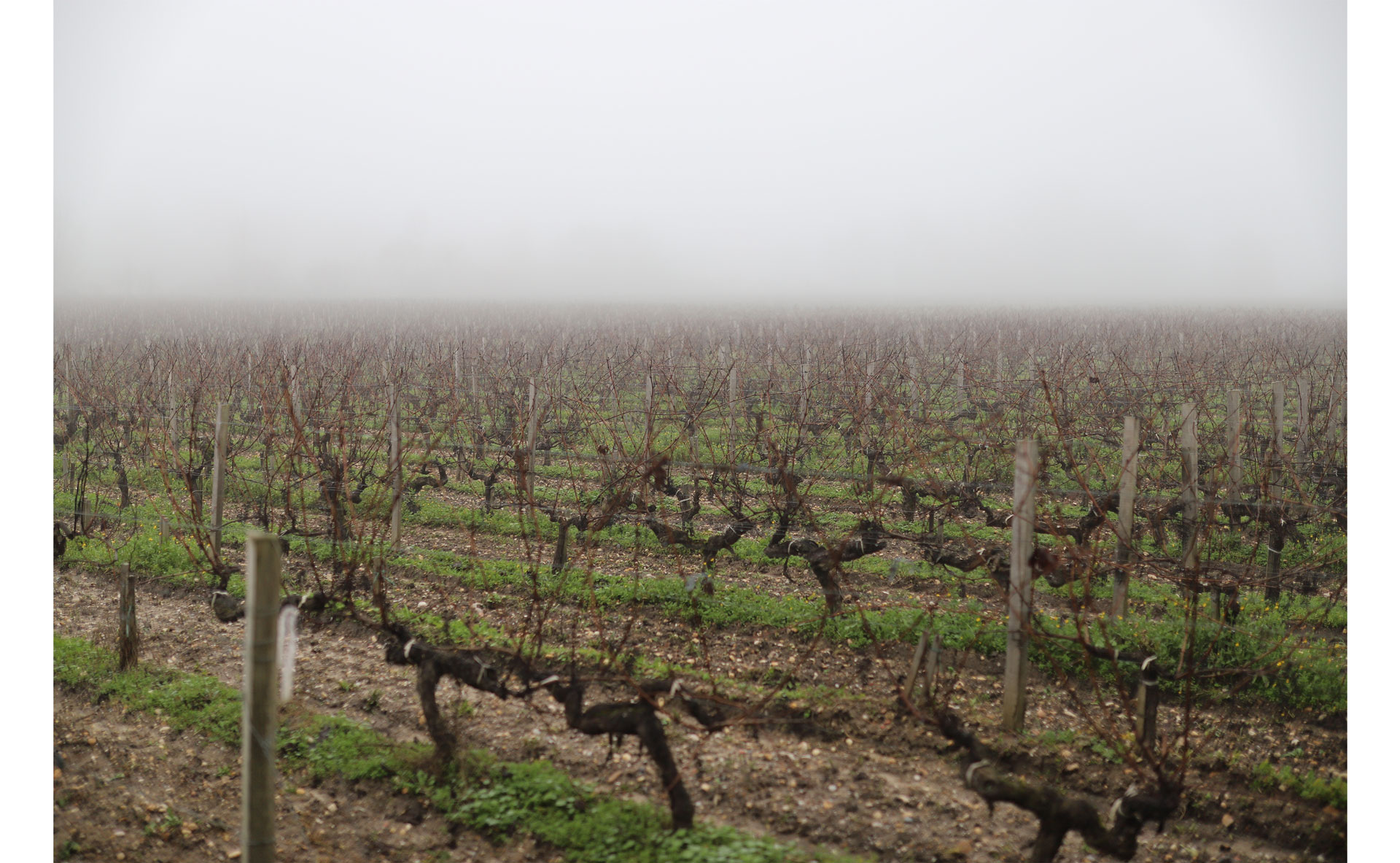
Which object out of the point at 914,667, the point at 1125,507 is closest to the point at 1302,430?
the point at 1125,507

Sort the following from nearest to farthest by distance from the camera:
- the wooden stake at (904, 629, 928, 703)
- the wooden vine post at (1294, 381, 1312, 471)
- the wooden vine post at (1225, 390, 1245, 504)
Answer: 1. the wooden stake at (904, 629, 928, 703)
2. the wooden vine post at (1225, 390, 1245, 504)
3. the wooden vine post at (1294, 381, 1312, 471)

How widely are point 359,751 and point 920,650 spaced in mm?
2774

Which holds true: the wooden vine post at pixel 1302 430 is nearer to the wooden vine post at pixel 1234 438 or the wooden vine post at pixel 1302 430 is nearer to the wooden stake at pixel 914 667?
the wooden vine post at pixel 1234 438

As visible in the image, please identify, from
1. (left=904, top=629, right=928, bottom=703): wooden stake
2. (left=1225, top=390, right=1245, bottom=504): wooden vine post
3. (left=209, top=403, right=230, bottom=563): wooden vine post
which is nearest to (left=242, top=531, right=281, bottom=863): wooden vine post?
(left=904, top=629, right=928, bottom=703): wooden stake

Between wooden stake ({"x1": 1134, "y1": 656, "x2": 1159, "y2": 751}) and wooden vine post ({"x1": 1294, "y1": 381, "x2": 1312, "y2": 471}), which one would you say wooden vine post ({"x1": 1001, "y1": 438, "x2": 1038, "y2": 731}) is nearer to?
wooden stake ({"x1": 1134, "y1": 656, "x2": 1159, "y2": 751})

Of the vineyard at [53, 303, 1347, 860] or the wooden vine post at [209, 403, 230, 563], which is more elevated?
the wooden vine post at [209, 403, 230, 563]

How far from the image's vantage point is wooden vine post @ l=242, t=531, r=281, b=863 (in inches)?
99.5

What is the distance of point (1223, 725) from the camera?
4.50 metres

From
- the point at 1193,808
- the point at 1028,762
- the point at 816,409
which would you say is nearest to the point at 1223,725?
the point at 1193,808

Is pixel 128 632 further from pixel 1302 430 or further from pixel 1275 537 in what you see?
pixel 1302 430

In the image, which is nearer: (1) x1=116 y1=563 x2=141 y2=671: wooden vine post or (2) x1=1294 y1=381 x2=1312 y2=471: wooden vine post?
(1) x1=116 y1=563 x2=141 y2=671: wooden vine post

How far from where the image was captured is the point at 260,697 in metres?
2.62

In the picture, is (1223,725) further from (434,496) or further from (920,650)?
(434,496)

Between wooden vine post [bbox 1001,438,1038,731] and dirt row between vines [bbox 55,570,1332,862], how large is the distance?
42cm
